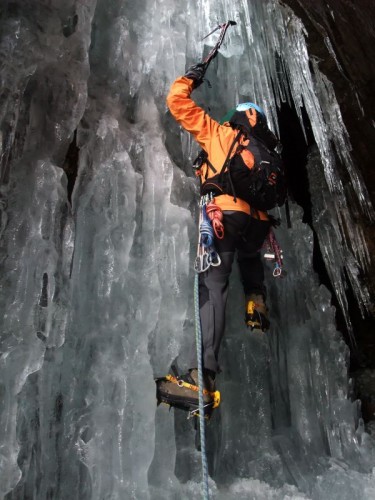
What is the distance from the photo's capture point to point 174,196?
11.9 ft

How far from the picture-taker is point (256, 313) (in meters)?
3.32

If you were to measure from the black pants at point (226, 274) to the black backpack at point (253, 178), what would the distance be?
0.14m

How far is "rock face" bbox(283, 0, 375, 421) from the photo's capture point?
4.80 m

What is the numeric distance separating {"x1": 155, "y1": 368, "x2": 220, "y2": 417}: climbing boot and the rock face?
3.14m

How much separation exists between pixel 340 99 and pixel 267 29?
0.99m

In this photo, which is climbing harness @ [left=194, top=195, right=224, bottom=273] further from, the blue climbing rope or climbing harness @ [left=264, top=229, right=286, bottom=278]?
climbing harness @ [left=264, top=229, right=286, bottom=278]

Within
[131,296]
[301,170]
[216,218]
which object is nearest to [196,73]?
[216,218]

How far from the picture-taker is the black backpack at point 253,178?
3057mm

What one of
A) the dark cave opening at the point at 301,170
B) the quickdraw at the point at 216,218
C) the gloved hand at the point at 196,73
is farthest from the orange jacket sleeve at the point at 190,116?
the dark cave opening at the point at 301,170

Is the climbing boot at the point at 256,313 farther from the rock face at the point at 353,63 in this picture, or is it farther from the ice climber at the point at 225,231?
the rock face at the point at 353,63

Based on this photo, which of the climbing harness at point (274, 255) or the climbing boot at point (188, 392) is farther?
the climbing harness at point (274, 255)

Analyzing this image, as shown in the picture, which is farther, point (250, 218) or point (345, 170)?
point (345, 170)

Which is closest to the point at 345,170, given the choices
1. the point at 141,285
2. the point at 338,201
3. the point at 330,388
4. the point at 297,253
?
the point at 338,201

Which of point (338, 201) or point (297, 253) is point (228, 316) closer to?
point (297, 253)
